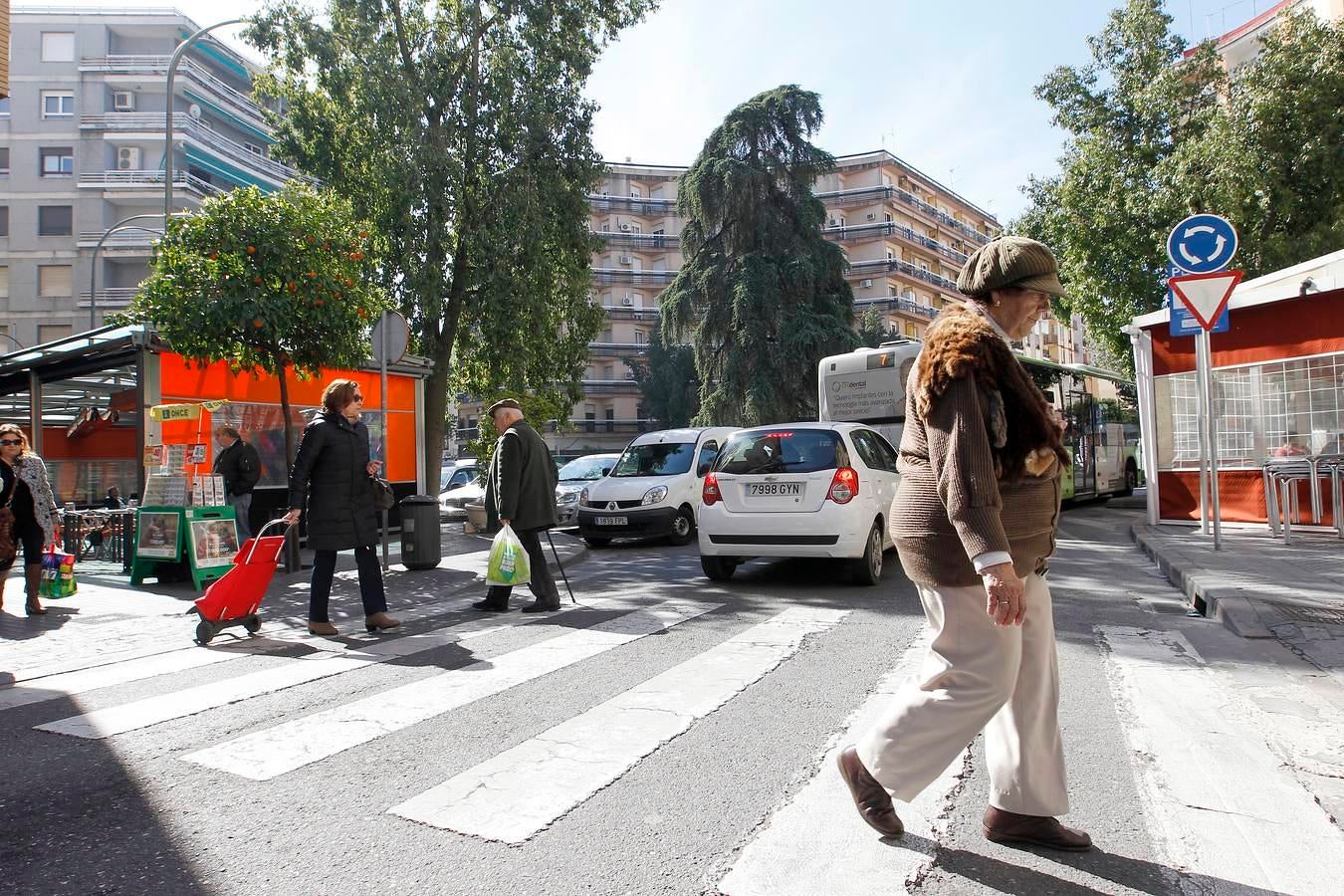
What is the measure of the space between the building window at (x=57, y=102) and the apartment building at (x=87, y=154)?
1.9 inches

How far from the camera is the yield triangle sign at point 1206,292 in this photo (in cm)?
973

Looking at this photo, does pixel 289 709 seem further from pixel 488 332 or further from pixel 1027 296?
pixel 488 332

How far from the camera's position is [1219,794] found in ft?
10.8

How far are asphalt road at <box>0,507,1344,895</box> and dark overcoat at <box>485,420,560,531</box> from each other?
→ 163 centimetres

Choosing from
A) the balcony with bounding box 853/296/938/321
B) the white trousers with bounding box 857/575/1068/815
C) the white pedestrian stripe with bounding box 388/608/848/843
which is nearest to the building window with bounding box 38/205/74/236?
the balcony with bounding box 853/296/938/321

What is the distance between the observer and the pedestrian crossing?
2.81m

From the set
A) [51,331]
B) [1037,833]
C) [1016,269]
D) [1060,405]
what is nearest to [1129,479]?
[1060,405]

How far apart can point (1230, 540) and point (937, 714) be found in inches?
436

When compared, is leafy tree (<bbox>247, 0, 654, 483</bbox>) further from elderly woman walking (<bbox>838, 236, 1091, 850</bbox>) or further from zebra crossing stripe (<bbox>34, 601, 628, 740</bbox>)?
elderly woman walking (<bbox>838, 236, 1091, 850</bbox>)

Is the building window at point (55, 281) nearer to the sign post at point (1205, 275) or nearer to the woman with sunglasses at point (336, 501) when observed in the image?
the woman with sunglasses at point (336, 501)

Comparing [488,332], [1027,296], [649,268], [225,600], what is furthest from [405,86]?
[649,268]

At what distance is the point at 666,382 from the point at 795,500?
53.9 meters

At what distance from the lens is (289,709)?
460cm

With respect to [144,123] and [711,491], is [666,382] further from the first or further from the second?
[711,491]
